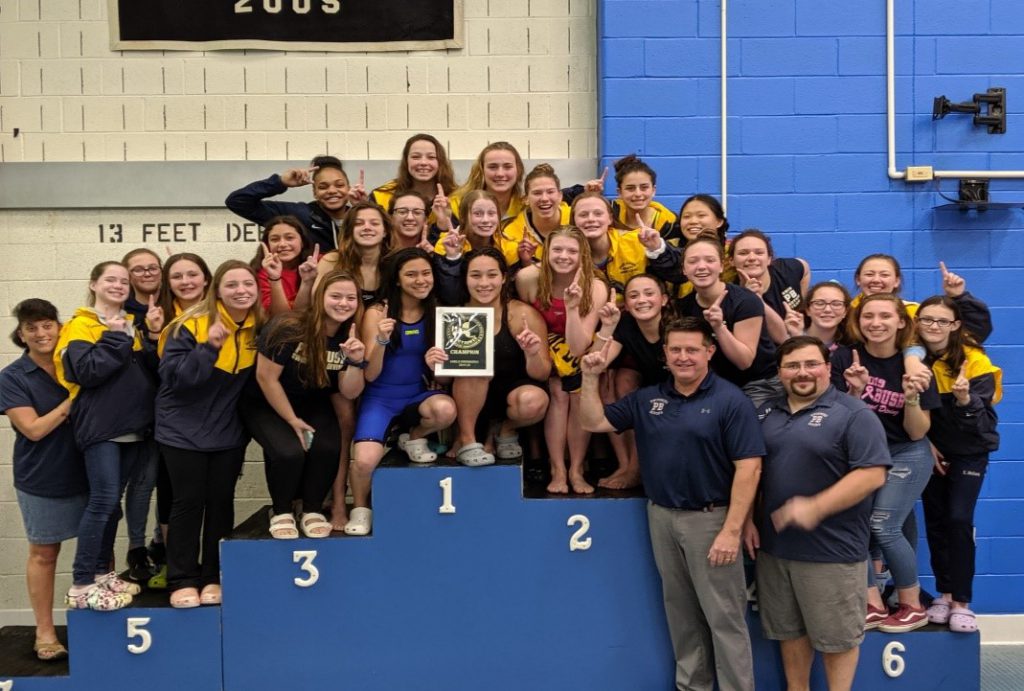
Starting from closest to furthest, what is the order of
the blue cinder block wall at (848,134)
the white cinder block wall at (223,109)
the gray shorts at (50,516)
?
the gray shorts at (50,516)
the blue cinder block wall at (848,134)
the white cinder block wall at (223,109)

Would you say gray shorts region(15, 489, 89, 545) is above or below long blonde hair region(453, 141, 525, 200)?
below

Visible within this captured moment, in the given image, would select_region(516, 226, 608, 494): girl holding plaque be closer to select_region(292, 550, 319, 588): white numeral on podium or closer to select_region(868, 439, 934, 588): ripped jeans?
select_region(292, 550, 319, 588): white numeral on podium

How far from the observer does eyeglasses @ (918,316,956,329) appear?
3.53 m

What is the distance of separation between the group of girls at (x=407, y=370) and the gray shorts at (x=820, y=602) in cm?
36

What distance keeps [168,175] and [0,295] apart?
43.2 inches

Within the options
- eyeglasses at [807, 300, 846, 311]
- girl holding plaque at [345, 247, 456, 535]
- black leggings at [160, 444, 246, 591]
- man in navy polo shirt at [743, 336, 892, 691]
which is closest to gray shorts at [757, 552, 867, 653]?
man in navy polo shirt at [743, 336, 892, 691]

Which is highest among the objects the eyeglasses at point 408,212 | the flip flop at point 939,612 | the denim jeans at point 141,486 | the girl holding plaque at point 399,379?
the eyeglasses at point 408,212

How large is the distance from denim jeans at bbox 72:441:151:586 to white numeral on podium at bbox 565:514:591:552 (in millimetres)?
1776

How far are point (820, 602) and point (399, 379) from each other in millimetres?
1777

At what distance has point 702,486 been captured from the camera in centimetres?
323

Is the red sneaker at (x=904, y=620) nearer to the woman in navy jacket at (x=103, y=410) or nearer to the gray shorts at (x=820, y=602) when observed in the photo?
the gray shorts at (x=820, y=602)

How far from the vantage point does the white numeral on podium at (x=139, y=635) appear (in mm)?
3430

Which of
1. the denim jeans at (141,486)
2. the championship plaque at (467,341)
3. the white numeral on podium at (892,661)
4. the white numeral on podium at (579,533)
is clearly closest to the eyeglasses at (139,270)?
the denim jeans at (141,486)

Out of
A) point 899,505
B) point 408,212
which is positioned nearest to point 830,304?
point 899,505
